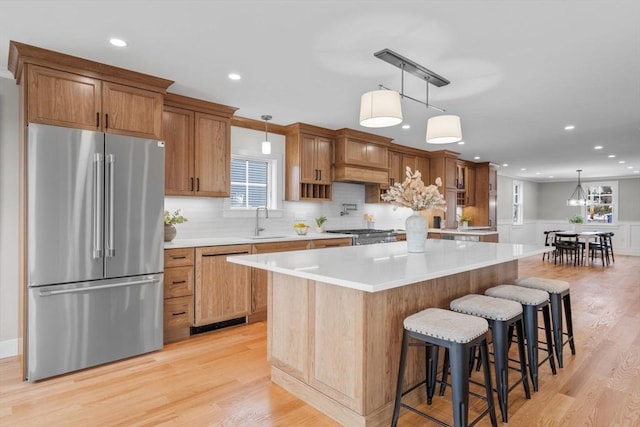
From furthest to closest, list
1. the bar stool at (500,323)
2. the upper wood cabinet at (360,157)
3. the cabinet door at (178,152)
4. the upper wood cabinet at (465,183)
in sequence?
1. the upper wood cabinet at (465,183)
2. the upper wood cabinet at (360,157)
3. the cabinet door at (178,152)
4. the bar stool at (500,323)

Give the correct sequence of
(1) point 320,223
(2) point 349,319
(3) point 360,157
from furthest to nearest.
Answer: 1. (3) point 360,157
2. (1) point 320,223
3. (2) point 349,319

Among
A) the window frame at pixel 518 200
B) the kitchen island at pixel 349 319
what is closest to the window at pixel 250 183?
the kitchen island at pixel 349 319

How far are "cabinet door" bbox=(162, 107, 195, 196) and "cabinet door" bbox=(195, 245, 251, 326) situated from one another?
0.76m

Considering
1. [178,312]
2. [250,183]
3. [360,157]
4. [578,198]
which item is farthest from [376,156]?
[578,198]

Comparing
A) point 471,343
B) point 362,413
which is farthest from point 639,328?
point 362,413

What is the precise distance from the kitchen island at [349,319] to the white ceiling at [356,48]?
1.53m

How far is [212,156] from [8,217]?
190 cm

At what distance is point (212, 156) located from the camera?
13.5ft

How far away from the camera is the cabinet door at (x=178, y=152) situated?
3.80 meters

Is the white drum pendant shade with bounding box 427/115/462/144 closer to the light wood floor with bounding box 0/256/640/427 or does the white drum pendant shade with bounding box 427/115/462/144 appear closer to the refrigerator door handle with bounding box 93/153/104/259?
the light wood floor with bounding box 0/256/640/427

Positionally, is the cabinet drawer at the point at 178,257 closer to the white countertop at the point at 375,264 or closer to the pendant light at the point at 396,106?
the white countertop at the point at 375,264

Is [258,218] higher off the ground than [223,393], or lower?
higher

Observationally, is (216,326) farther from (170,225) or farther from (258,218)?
(258,218)

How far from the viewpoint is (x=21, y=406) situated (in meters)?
2.31
